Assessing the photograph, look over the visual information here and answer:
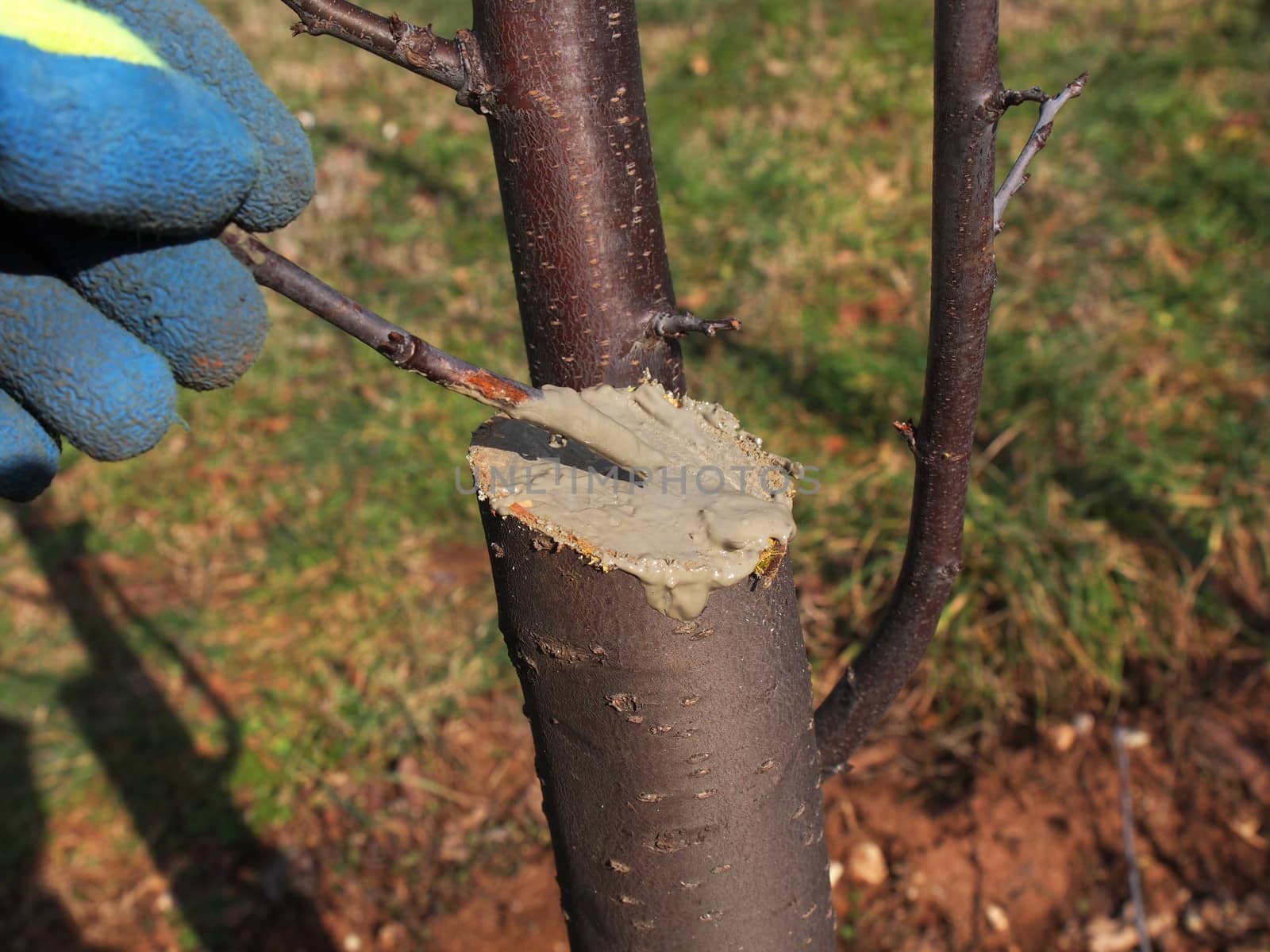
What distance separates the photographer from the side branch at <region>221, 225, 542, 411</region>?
1.02 metres

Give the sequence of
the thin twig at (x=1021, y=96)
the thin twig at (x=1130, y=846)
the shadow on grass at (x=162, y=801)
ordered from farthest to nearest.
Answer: the shadow on grass at (x=162, y=801), the thin twig at (x=1130, y=846), the thin twig at (x=1021, y=96)

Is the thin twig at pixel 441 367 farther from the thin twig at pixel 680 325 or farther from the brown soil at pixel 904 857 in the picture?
the brown soil at pixel 904 857

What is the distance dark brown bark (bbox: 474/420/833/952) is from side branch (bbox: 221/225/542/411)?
0.44ft

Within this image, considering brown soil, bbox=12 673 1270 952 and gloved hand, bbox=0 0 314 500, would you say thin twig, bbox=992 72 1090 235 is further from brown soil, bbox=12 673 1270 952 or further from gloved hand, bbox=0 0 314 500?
brown soil, bbox=12 673 1270 952

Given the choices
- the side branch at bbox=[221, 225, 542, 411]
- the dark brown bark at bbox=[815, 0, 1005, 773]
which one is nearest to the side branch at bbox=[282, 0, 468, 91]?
the side branch at bbox=[221, 225, 542, 411]

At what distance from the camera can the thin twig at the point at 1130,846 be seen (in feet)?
7.29

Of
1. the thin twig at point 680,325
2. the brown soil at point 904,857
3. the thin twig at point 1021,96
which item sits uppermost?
the thin twig at point 1021,96

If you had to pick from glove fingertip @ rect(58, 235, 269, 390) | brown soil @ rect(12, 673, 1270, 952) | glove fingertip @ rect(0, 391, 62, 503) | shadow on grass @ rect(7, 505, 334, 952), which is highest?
glove fingertip @ rect(58, 235, 269, 390)

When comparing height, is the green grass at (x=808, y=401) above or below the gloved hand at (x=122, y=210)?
below

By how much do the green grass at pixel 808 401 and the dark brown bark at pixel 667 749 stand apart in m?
1.58

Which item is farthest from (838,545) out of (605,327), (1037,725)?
(605,327)

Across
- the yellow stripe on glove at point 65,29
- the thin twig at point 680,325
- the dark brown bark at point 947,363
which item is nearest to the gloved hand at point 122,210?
the yellow stripe on glove at point 65,29

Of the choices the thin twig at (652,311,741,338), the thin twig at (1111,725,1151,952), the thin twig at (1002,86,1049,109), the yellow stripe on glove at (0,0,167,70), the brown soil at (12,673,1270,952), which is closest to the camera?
the yellow stripe on glove at (0,0,167,70)

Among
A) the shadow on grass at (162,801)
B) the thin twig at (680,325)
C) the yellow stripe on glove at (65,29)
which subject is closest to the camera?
the yellow stripe on glove at (65,29)
